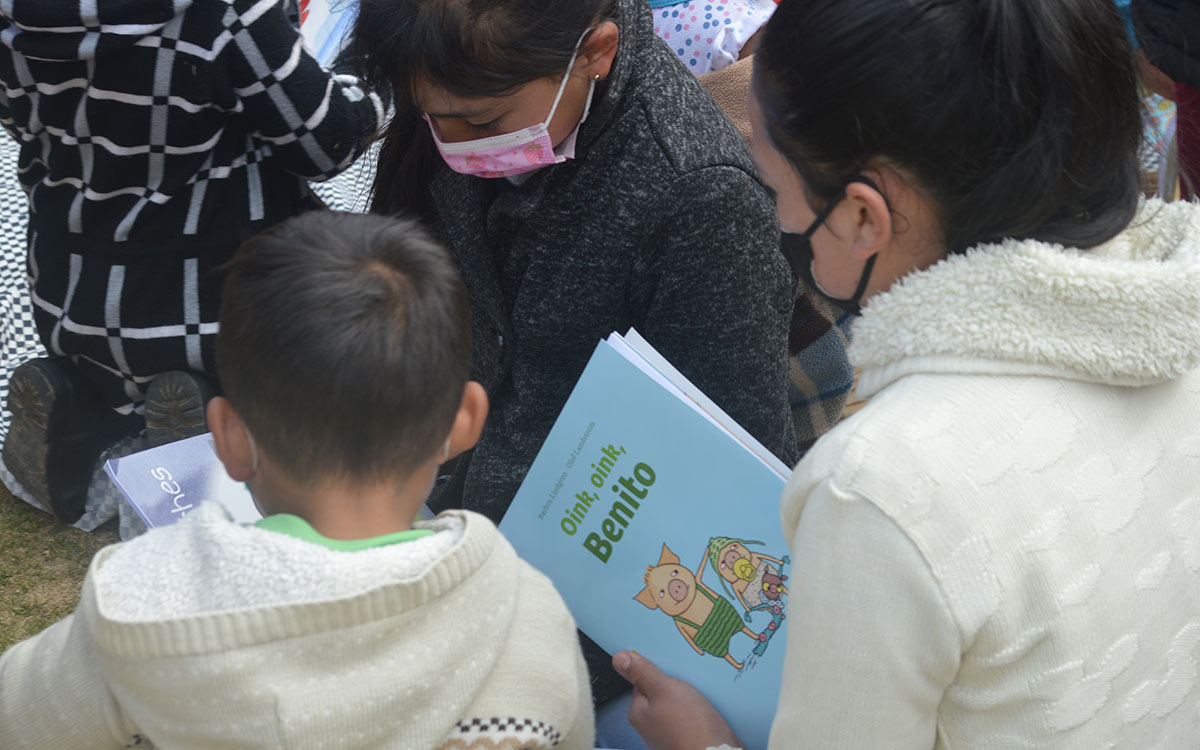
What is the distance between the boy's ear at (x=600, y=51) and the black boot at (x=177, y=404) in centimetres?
89

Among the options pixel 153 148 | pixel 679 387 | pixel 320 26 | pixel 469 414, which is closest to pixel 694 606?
pixel 679 387

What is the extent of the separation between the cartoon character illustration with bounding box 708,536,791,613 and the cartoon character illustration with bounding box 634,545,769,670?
2cm

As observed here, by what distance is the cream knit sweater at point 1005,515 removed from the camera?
868 mm

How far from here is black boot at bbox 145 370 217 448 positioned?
184cm

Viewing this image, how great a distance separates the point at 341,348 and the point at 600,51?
74cm

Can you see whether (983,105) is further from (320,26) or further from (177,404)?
(320,26)

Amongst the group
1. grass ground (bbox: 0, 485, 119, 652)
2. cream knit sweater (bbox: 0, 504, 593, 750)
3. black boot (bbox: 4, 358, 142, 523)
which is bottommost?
grass ground (bbox: 0, 485, 119, 652)

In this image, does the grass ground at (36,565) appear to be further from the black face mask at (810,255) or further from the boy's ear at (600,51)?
the black face mask at (810,255)

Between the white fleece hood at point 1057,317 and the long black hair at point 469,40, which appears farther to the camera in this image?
the long black hair at point 469,40

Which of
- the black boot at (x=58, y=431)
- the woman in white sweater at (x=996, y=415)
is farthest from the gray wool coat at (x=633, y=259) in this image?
the black boot at (x=58, y=431)

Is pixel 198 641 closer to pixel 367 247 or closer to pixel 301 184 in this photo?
pixel 367 247

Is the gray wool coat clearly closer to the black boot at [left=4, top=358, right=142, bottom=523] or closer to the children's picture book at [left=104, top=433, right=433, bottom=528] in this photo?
the children's picture book at [left=104, top=433, right=433, bottom=528]

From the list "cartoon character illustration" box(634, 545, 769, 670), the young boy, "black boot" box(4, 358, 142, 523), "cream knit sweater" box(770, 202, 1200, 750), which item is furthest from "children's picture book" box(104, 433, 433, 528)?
"cream knit sweater" box(770, 202, 1200, 750)

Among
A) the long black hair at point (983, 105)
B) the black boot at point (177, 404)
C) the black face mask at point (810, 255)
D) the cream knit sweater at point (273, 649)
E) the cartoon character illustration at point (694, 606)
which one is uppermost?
the long black hair at point (983, 105)
